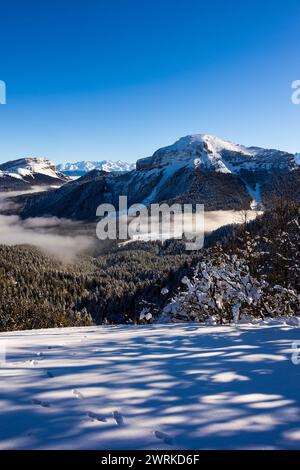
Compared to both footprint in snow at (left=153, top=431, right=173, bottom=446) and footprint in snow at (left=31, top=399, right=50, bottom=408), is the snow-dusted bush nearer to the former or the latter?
footprint in snow at (left=31, top=399, right=50, bottom=408)

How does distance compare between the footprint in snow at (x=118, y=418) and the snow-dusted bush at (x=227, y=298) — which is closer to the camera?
the footprint in snow at (x=118, y=418)

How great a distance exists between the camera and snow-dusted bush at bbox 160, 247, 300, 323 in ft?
39.3

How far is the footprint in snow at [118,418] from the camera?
374 cm

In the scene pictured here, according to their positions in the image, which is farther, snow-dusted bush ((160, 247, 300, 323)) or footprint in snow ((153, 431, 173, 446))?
snow-dusted bush ((160, 247, 300, 323))

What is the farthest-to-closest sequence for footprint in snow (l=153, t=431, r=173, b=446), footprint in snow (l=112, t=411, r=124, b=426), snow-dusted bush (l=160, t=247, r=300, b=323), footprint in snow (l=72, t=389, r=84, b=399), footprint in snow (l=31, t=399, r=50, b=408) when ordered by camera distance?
snow-dusted bush (l=160, t=247, r=300, b=323), footprint in snow (l=72, t=389, r=84, b=399), footprint in snow (l=31, t=399, r=50, b=408), footprint in snow (l=112, t=411, r=124, b=426), footprint in snow (l=153, t=431, r=173, b=446)

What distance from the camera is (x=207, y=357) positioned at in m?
6.05

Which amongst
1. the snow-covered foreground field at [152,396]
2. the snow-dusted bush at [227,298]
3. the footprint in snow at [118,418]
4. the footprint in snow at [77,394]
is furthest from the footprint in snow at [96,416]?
the snow-dusted bush at [227,298]

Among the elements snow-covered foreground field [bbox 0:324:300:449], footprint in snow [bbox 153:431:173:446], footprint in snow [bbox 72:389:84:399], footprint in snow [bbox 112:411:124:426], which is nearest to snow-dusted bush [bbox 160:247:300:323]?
snow-covered foreground field [bbox 0:324:300:449]

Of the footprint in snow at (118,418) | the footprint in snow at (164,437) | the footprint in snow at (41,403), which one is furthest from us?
the footprint in snow at (41,403)

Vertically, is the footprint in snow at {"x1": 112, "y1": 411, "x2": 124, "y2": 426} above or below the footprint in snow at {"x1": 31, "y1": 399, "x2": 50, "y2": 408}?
above

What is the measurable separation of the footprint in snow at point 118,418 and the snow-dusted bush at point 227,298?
766cm

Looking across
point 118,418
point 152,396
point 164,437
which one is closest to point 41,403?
point 118,418

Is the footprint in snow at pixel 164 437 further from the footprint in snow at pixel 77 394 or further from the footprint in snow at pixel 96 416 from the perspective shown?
the footprint in snow at pixel 77 394

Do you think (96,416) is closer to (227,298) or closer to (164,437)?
(164,437)
